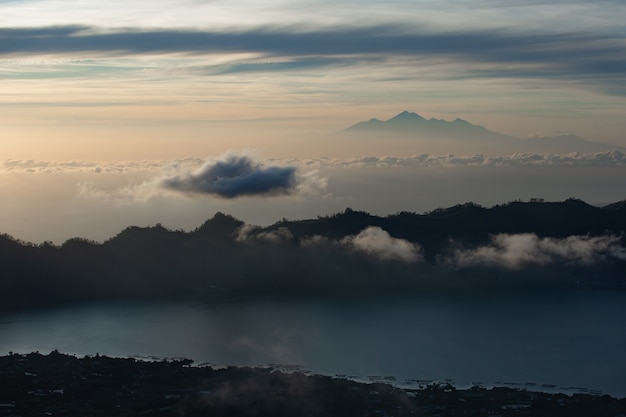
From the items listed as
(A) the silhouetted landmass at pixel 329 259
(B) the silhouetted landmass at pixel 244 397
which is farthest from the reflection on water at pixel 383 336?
(A) the silhouetted landmass at pixel 329 259

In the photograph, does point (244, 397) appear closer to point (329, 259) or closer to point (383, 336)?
point (383, 336)

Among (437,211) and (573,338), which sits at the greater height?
(437,211)

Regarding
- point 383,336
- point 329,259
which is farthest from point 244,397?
point 329,259

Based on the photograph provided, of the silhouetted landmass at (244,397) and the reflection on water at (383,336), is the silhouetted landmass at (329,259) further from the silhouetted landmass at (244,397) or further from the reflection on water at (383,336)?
the silhouetted landmass at (244,397)

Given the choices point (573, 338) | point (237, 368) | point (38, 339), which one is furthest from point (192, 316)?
point (573, 338)

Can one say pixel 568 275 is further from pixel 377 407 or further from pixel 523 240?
pixel 377 407
